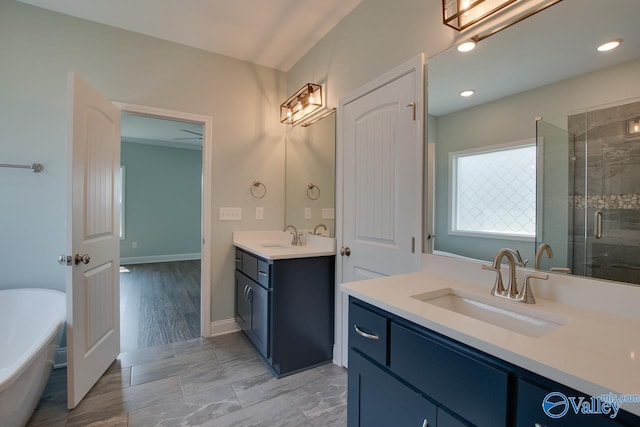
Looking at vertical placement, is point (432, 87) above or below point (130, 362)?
above

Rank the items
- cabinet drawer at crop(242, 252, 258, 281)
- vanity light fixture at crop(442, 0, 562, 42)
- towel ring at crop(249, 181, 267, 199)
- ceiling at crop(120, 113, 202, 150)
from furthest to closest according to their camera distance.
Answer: ceiling at crop(120, 113, 202, 150)
towel ring at crop(249, 181, 267, 199)
cabinet drawer at crop(242, 252, 258, 281)
vanity light fixture at crop(442, 0, 562, 42)

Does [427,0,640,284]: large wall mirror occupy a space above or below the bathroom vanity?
above

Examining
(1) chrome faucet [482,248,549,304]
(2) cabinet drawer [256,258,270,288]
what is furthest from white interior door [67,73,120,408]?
(1) chrome faucet [482,248,549,304]

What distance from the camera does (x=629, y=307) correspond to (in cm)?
92

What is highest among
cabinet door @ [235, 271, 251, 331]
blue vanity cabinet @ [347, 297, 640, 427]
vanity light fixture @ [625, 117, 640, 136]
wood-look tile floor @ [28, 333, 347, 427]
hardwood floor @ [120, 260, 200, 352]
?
vanity light fixture @ [625, 117, 640, 136]

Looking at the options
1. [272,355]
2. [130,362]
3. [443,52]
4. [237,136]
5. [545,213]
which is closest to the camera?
[545,213]

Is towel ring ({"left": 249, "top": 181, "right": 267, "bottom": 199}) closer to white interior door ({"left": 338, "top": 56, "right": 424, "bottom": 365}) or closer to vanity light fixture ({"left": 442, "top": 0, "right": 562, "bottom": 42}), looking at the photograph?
white interior door ({"left": 338, "top": 56, "right": 424, "bottom": 365})

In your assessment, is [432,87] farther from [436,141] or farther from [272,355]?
[272,355]

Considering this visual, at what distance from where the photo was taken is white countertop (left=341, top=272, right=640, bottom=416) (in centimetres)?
58

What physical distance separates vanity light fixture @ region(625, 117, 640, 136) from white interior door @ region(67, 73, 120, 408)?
2.53 metres

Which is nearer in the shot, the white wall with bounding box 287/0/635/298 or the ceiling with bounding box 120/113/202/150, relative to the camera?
the white wall with bounding box 287/0/635/298

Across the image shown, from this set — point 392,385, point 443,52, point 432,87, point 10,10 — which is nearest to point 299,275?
point 392,385

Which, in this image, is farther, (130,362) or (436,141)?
(130,362)

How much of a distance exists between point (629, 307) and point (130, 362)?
2.93 meters
